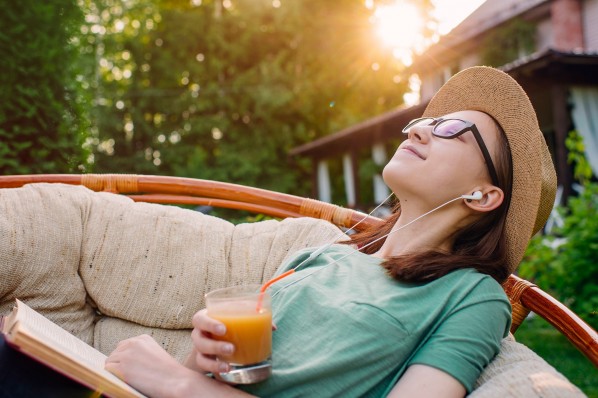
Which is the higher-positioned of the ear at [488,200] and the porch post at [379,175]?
the ear at [488,200]

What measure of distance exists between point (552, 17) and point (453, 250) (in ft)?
47.8

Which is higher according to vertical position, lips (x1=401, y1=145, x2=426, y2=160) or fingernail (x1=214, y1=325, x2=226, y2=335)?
lips (x1=401, y1=145, x2=426, y2=160)

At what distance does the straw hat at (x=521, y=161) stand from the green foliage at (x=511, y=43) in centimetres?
1408

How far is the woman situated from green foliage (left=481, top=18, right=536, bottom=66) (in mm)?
14118

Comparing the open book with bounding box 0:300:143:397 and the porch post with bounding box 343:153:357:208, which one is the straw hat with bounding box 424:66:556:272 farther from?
the porch post with bounding box 343:153:357:208

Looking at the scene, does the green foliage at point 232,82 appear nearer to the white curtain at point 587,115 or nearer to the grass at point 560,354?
the white curtain at point 587,115

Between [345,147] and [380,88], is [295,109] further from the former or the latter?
[345,147]

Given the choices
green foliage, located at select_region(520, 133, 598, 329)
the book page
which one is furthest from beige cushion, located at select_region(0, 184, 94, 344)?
green foliage, located at select_region(520, 133, 598, 329)

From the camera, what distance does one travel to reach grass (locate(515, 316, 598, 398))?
13.0 ft

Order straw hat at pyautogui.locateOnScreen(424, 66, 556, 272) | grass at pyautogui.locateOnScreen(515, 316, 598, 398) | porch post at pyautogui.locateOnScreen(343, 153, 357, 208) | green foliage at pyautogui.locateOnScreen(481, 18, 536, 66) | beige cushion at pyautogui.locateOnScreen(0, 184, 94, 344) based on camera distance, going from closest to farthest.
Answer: straw hat at pyautogui.locateOnScreen(424, 66, 556, 272) → beige cushion at pyautogui.locateOnScreen(0, 184, 94, 344) → grass at pyautogui.locateOnScreen(515, 316, 598, 398) → green foliage at pyautogui.locateOnScreen(481, 18, 536, 66) → porch post at pyautogui.locateOnScreen(343, 153, 357, 208)

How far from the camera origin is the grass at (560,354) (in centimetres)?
395

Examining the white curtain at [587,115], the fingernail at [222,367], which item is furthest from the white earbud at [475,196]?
the white curtain at [587,115]

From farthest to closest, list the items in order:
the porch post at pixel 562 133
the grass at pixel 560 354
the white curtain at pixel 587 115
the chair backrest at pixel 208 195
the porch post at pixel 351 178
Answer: the porch post at pixel 351 178 < the white curtain at pixel 587 115 < the porch post at pixel 562 133 < the grass at pixel 560 354 < the chair backrest at pixel 208 195

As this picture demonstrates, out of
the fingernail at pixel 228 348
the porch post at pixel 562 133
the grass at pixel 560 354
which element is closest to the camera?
the fingernail at pixel 228 348
